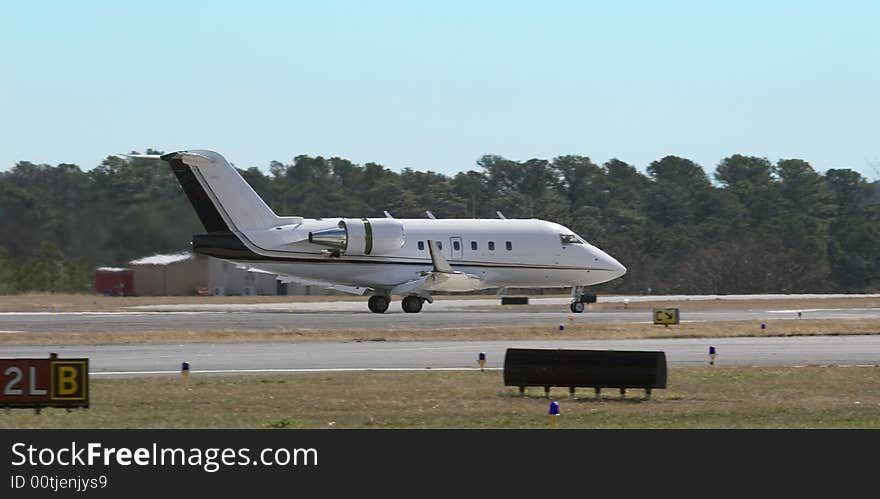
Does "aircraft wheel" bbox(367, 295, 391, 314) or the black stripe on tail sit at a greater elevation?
the black stripe on tail

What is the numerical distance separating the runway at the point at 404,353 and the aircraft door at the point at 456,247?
15.4m

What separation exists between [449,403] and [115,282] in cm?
4975

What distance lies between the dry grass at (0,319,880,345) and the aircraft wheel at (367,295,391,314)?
32.1ft

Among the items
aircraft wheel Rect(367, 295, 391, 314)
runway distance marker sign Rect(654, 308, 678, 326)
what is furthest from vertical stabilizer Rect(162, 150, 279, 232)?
runway distance marker sign Rect(654, 308, 678, 326)

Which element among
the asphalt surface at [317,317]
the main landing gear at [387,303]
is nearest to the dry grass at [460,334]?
the asphalt surface at [317,317]

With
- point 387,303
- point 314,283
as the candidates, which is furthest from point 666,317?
point 314,283

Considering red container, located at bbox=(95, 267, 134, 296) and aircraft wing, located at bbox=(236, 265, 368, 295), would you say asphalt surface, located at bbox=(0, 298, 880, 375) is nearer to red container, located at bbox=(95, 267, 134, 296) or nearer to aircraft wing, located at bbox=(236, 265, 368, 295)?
aircraft wing, located at bbox=(236, 265, 368, 295)

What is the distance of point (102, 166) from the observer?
201 feet

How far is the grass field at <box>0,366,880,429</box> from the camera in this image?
61.5 feet

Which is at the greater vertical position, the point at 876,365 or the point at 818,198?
the point at 818,198

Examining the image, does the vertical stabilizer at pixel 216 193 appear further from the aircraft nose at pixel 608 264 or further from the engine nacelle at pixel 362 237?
the aircraft nose at pixel 608 264
